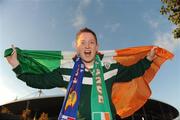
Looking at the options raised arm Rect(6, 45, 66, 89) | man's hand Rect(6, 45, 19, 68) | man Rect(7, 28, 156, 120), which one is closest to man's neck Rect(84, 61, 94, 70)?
man Rect(7, 28, 156, 120)

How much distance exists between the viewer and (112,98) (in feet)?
23.7

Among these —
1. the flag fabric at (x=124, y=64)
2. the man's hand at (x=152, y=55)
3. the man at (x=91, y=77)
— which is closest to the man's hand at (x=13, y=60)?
the man at (x=91, y=77)

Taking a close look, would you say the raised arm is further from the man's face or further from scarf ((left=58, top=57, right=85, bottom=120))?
the man's face

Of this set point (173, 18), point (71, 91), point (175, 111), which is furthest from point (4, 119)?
point (71, 91)

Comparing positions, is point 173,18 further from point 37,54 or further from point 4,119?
point 4,119

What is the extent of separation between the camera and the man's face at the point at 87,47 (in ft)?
23.5

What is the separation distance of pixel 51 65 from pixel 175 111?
30293 millimetres

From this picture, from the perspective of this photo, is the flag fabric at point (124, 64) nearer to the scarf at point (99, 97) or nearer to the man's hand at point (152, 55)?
the man's hand at point (152, 55)

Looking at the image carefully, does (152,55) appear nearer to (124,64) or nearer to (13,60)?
(124,64)

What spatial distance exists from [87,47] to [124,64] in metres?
1.00

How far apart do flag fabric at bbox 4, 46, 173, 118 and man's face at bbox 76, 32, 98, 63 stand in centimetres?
32

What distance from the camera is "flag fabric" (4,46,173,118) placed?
717cm

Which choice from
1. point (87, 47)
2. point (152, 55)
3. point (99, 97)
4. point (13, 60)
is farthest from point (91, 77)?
point (13, 60)

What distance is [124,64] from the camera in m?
7.57
